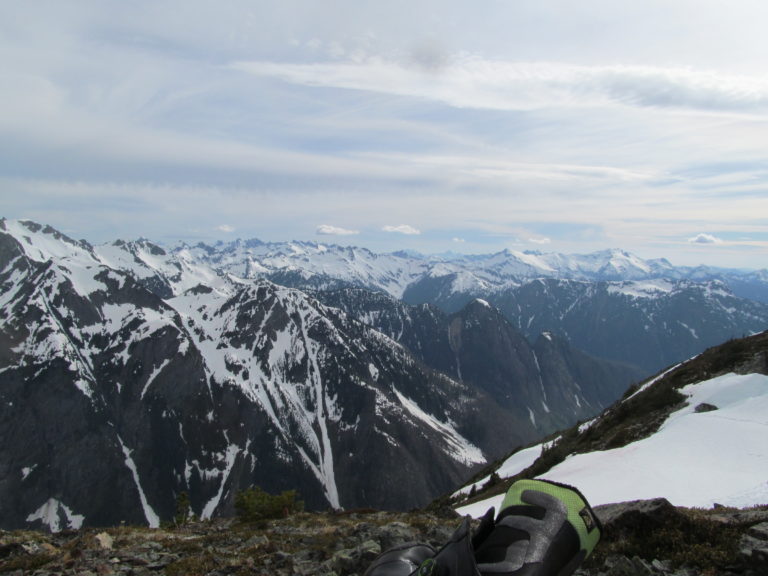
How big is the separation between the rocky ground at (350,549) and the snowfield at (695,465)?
13.5 ft

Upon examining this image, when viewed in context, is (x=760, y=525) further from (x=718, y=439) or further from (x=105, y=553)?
(x=105, y=553)

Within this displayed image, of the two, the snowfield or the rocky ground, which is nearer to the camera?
the rocky ground

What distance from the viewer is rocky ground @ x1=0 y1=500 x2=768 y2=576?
7227 millimetres

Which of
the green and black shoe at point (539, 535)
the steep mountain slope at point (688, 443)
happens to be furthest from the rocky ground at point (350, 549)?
the steep mountain slope at point (688, 443)

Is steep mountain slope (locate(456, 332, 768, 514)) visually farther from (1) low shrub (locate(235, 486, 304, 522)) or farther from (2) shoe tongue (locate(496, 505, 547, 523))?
(1) low shrub (locate(235, 486, 304, 522))

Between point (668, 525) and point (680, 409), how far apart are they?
2561cm

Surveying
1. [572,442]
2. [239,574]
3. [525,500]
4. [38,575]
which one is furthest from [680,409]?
[38,575]

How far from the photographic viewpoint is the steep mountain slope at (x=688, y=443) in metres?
15.4

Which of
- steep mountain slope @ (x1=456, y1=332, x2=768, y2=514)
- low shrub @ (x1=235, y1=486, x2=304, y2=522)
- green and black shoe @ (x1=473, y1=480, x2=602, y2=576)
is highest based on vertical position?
green and black shoe @ (x1=473, y1=480, x2=602, y2=576)

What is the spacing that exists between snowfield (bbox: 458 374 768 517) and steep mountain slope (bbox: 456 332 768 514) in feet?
0.10

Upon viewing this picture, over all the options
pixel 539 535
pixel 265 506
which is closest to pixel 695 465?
pixel 539 535

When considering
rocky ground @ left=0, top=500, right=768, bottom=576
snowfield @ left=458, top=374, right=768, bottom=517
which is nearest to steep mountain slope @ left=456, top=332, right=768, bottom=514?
snowfield @ left=458, top=374, right=768, bottom=517

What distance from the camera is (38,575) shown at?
1144cm

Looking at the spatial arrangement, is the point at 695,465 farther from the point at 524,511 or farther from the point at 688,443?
the point at 524,511
